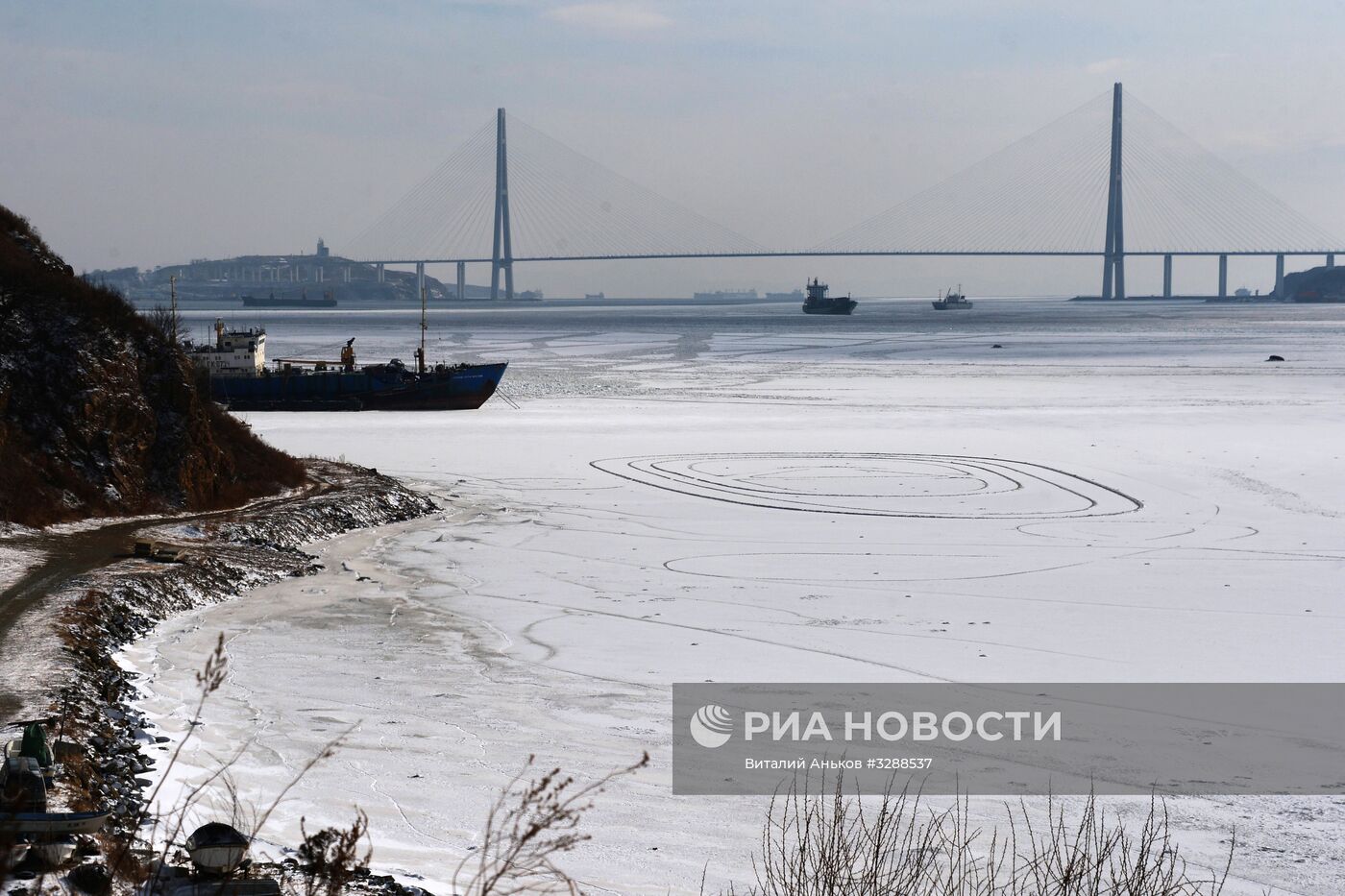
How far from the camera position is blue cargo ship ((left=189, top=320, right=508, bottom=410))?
43156 millimetres

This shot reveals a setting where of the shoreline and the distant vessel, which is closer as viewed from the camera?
the shoreline

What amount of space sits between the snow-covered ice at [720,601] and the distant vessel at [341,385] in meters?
7.49

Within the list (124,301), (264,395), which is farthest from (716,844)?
(264,395)

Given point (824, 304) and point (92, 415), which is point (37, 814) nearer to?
point (92, 415)

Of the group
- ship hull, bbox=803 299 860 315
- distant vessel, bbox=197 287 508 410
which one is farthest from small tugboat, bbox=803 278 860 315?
distant vessel, bbox=197 287 508 410

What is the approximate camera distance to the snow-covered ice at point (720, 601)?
8.50 meters

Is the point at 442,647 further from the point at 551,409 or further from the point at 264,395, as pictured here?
the point at 264,395

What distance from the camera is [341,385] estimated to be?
43969mm

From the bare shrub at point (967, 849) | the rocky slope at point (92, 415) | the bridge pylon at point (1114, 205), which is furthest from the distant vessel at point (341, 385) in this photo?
the bridge pylon at point (1114, 205)

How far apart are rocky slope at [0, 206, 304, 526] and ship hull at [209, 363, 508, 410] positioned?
64.8 feet

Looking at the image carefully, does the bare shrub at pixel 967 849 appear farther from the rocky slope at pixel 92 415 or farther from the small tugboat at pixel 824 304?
the small tugboat at pixel 824 304

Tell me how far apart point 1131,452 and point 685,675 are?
63.3 feet

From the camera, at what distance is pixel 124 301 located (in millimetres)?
23438

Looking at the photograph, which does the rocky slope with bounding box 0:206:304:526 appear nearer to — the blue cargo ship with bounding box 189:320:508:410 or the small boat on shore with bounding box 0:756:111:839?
the small boat on shore with bounding box 0:756:111:839
